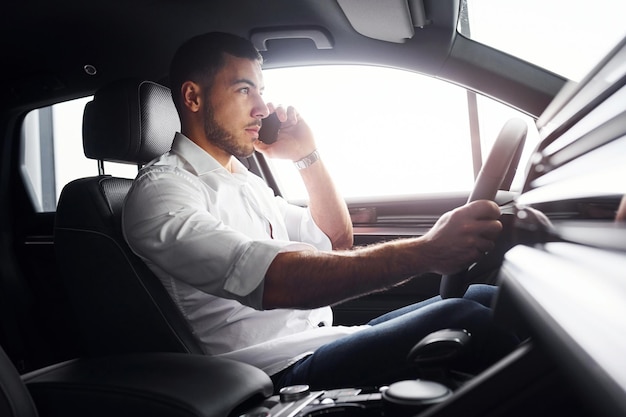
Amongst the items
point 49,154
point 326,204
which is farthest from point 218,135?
point 49,154

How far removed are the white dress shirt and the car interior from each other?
0.24 ft

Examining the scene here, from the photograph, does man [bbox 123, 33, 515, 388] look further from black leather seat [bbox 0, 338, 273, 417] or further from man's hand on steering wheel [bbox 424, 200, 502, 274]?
black leather seat [bbox 0, 338, 273, 417]

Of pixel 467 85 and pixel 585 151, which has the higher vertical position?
pixel 467 85

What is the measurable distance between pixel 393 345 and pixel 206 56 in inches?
40.5

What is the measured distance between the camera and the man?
1175 mm

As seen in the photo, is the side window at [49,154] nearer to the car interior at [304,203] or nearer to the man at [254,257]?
the car interior at [304,203]

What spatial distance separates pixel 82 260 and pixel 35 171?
6.55ft

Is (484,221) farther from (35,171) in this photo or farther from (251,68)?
(35,171)

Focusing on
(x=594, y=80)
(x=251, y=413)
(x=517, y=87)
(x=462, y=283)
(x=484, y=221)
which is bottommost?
(x=251, y=413)

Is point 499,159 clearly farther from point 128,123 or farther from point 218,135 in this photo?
point 128,123

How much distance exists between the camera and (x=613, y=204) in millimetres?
627

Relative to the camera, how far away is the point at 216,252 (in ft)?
4.12

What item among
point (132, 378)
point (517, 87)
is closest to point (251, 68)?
point (517, 87)

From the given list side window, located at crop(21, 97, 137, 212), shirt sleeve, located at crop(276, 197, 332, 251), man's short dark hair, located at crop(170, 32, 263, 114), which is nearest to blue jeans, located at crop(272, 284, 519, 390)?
shirt sleeve, located at crop(276, 197, 332, 251)
